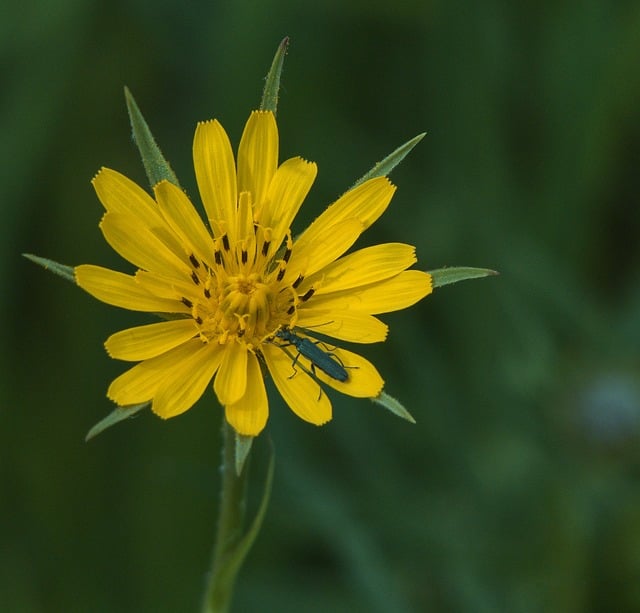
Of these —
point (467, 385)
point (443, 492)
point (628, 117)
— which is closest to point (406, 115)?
point (628, 117)

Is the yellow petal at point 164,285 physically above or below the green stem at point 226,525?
above

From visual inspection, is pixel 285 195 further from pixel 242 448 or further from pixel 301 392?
pixel 242 448

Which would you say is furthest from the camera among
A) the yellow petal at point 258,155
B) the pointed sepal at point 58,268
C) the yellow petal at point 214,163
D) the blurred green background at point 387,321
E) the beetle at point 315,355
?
the blurred green background at point 387,321

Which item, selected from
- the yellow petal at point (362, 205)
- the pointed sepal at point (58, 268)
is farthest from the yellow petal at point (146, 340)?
the yellow petal at point (362, 205)

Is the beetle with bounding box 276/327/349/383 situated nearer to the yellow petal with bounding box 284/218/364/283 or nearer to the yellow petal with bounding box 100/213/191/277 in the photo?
the yellow petal with bounding box 284/218/364/283

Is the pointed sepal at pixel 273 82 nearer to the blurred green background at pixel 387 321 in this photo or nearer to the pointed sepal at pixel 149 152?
the pointed sepal at pixel 149 152

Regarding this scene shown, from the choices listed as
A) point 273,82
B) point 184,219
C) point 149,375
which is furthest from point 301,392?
point 273,82
